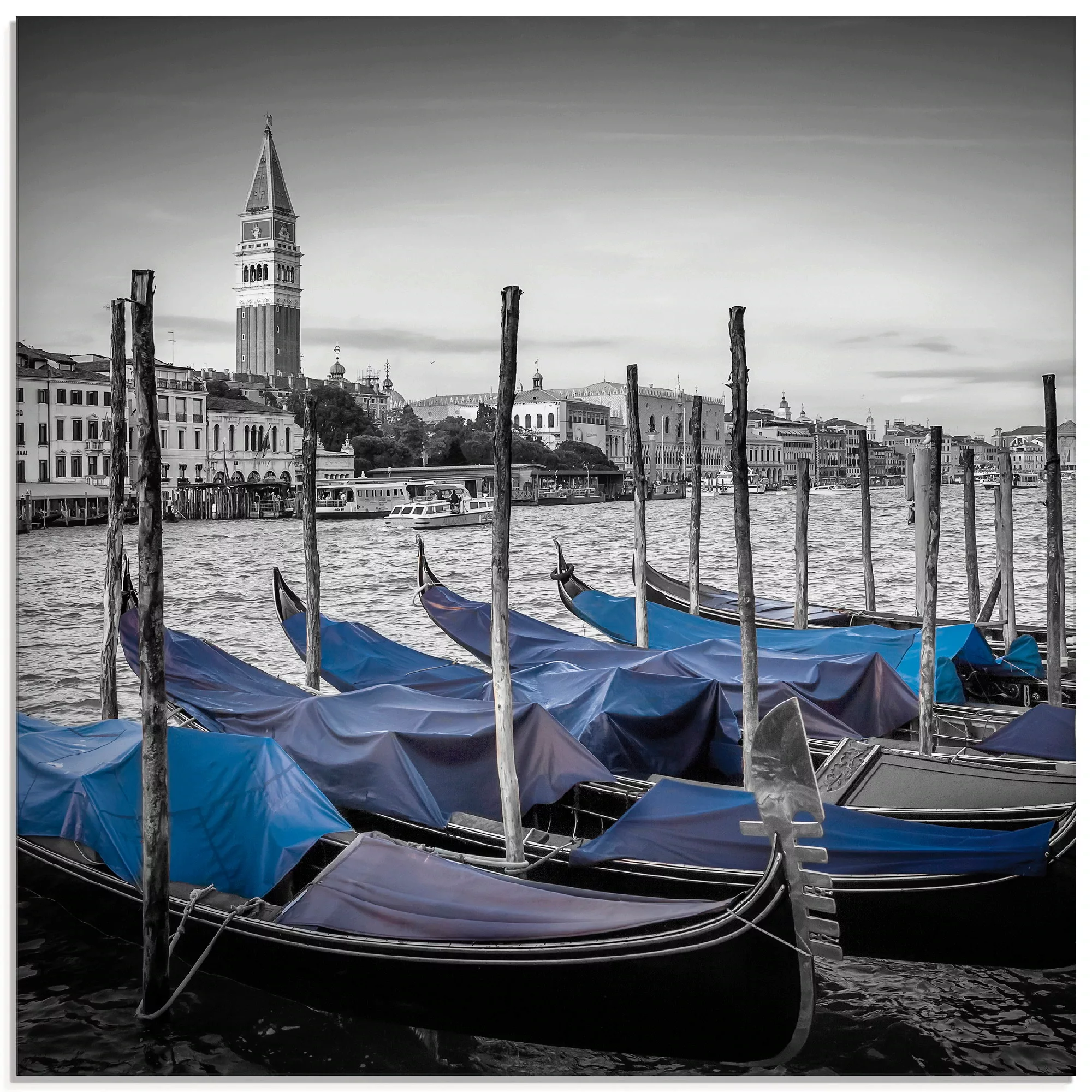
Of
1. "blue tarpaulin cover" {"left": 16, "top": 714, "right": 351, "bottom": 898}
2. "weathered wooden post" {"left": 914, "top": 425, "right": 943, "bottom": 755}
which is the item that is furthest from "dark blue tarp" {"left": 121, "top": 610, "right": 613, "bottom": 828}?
"weathered wooden post" {"left": 914, "top": 425, "right": 943, "bottom": 755}

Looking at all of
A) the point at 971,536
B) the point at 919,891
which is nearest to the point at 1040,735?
the point at 919,891

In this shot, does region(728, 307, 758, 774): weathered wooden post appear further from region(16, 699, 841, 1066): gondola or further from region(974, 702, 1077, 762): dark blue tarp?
region(16, 699, 841, 1066): gondola

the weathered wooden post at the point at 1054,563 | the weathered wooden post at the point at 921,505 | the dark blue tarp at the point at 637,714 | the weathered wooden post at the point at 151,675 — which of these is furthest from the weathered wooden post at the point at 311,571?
the weathered wooden post at the point at 1054,563

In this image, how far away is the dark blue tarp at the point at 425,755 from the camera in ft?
8.87

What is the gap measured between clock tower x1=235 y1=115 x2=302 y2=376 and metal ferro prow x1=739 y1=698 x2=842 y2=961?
3862 cm

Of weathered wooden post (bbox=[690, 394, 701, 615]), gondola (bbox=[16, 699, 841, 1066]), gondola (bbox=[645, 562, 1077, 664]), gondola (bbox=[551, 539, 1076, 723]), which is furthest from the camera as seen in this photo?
weathered wooden post (bbox=[690, 394, 701, 615])

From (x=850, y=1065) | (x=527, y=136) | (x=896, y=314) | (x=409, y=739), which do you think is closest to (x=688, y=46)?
(x=527, y=136)

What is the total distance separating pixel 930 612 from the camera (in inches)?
136

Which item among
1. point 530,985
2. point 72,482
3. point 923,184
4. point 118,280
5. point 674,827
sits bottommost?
point 530,985

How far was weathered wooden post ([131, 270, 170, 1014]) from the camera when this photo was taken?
2.02 metres

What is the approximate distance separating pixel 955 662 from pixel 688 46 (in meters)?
2.84

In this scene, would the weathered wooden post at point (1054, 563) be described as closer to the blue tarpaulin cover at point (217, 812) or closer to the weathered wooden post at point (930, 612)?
the weathered wooden post at point (930, 612)

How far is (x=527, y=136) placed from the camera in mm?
2502

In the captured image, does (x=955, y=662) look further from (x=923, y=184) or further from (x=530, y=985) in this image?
(x=530, y=985)
